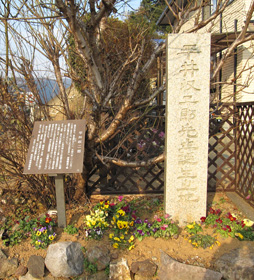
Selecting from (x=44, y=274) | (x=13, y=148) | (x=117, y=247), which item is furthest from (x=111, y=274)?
(x=13, y=148)

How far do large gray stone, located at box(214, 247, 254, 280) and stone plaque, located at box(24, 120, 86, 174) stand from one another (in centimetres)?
176

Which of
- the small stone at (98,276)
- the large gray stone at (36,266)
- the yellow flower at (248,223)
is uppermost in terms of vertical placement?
the yellow flower at (248,223)

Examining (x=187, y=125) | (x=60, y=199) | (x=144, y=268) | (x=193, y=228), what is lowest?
(x=144, y=268)

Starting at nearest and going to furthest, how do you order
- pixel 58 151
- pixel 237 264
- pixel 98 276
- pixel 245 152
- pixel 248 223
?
pixel 237 264 < pixel 98 276 < pixel 58 151 < pixel 248 223 < pixel 245 152

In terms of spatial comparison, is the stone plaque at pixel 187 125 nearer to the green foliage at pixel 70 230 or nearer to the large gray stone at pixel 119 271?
the large gray stone at pixel 119 271

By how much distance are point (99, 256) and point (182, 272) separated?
88 centimetres

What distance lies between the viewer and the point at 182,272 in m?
2.46

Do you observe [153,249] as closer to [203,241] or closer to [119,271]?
[119,271]

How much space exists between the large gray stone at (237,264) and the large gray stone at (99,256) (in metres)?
1.14

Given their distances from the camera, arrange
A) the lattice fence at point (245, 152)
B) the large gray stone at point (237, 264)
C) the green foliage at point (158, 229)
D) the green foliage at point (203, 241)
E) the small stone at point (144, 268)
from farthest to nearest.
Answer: the lattice fence at point (245, 152) < the green foliage at point (158, 229) < the green foliage at point (203, 241) < the small stone at point (144, 268) < the large gray stone at point (237, 264)

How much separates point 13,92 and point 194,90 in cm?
241

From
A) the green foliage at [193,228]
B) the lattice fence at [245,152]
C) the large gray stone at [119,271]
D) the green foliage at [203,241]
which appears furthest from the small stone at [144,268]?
the lattice fence at [245,152]

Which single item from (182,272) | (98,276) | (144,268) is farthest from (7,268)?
(182,272)

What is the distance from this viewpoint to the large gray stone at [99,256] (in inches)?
104
